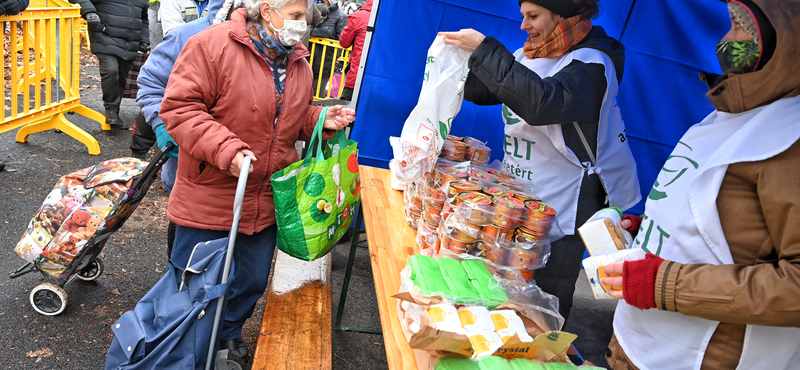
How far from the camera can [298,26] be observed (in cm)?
234

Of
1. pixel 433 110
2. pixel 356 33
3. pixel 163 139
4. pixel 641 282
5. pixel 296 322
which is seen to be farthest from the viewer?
pixel 356 33

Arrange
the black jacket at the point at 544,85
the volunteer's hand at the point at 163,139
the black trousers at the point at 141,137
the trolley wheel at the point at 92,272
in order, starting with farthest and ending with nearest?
the black trousers at the point at 141,137
the trolley wheel at the point at 92,272
the volunteer's hand at the point at 163,139
the black jacket at the point at 544,85

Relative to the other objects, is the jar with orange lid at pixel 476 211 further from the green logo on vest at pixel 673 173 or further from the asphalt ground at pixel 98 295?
the asphalt ground at pixel 98 295

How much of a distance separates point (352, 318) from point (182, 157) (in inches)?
72.7

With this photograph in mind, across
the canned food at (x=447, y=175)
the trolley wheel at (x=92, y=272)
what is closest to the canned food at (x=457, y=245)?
the canned food at (x=447, y=175)

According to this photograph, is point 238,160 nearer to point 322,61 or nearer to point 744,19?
point 744,19

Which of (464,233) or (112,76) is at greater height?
(464,233)

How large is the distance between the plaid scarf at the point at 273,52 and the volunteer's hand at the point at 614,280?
5.42 ft

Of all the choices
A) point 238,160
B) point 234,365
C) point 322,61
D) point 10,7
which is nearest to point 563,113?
point 238,160

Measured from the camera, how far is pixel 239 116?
7.65 feet

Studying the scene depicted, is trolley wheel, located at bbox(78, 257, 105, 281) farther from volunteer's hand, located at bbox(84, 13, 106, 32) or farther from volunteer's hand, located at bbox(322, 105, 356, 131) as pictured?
volunteer's hand, located at bbox(84, 13, 106, 32)

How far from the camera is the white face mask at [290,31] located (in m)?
2.33

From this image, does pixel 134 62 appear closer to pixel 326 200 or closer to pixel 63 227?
pixel 63 227

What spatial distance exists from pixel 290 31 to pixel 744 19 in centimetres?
173
